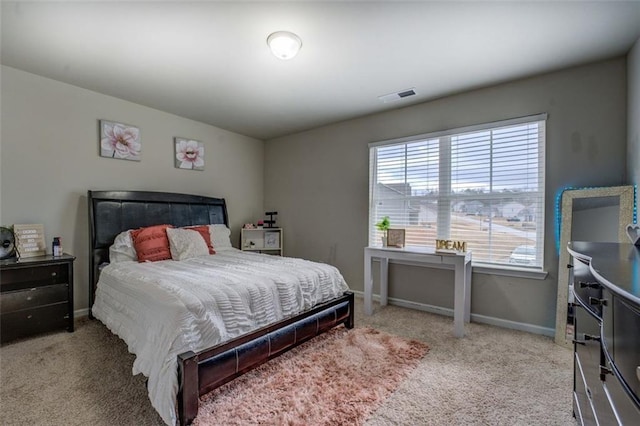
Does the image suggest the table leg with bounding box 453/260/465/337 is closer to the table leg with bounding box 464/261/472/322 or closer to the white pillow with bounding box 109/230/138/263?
the table leg with bounding box 464/261/472/322

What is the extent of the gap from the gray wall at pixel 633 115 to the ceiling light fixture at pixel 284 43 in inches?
102

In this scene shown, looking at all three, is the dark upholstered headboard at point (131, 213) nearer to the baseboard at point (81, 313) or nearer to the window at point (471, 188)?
the baseboard at point (81, 313)

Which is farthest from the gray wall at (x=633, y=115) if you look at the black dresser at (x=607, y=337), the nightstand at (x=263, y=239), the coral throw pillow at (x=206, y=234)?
the coral throw pillow at (x=206, y=234)

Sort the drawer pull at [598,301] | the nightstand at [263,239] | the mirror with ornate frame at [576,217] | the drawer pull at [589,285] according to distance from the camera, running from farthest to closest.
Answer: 1. the nightstand at [263,239]
2. the mirror with ornate frame at [576,217]
3. the drawer pull at [589,285]
4. the drawer pull at [598,301]

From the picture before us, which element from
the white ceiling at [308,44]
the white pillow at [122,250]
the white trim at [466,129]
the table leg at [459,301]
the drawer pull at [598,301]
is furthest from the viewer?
the white pillow at [122,250]

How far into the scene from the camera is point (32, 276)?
2.58 metres

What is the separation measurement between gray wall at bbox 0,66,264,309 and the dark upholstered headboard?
0.22 metres

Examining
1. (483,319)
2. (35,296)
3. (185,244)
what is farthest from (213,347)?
(483,319)

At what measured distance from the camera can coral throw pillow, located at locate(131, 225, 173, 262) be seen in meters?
3.04

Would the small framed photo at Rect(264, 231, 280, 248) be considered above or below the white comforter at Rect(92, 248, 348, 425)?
above

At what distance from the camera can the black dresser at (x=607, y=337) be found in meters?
0.75

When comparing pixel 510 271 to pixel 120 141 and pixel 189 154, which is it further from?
pixel 120 141

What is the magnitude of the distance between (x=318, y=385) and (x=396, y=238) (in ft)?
6.02

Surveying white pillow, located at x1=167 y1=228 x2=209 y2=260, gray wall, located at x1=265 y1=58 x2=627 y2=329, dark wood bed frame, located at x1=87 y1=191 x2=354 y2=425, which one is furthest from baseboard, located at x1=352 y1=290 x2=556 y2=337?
white pillow, located at x1=167 y1=228 x2=209 y2=260
